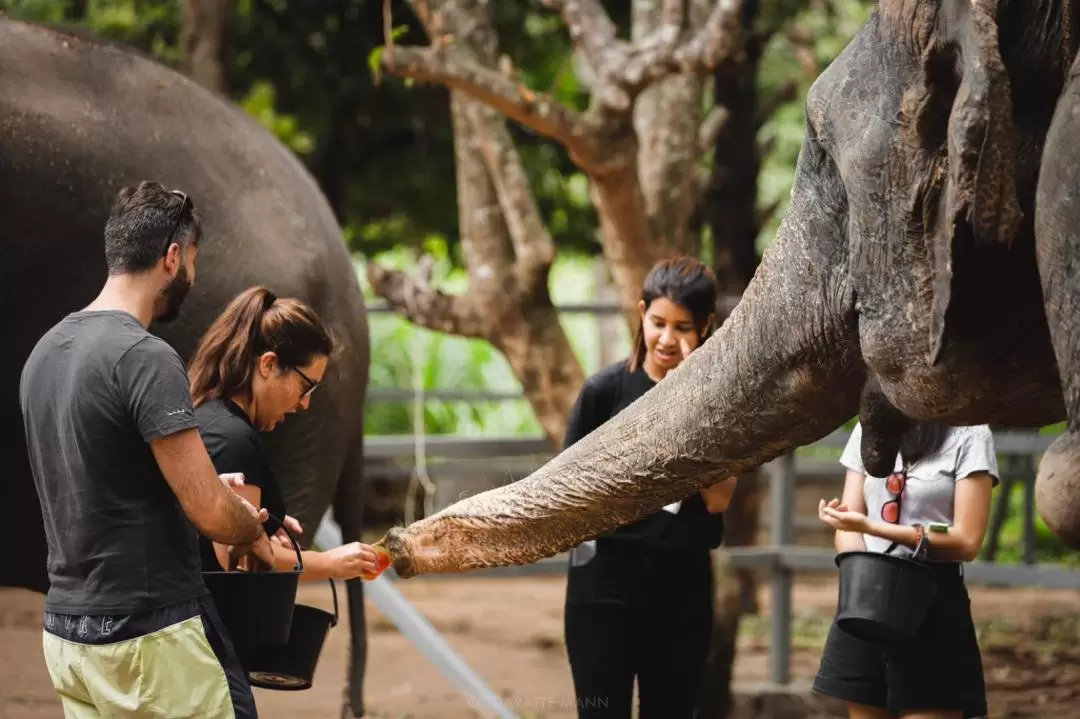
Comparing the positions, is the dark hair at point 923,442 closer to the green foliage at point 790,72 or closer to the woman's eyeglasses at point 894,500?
the woman's eyeglasses at point 894,500

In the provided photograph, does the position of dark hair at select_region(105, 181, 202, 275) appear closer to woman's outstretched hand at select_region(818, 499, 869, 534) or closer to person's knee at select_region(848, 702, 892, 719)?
woman's outstretched hand at select_region(818, 499, 869, 534)

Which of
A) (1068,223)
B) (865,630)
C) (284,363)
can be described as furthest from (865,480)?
(1068,223)

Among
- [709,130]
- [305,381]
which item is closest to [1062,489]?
[305,381]

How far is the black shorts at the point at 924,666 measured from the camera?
380cm

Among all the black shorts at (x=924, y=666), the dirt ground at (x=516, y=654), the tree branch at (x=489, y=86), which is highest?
the tree branch at (x=489, y=86)

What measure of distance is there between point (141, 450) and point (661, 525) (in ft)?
5.27

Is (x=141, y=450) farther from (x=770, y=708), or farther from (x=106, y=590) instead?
(x=770, y=708)

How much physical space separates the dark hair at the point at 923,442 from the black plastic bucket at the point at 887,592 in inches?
10.1

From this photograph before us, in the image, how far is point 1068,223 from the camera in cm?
189

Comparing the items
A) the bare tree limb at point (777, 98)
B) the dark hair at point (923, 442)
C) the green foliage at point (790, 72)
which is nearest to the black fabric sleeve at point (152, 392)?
the dark hair at point (923, 442)

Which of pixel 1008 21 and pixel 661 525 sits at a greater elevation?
pixel 1008 21

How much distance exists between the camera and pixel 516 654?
8180 mm

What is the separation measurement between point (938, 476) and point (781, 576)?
3.28 m

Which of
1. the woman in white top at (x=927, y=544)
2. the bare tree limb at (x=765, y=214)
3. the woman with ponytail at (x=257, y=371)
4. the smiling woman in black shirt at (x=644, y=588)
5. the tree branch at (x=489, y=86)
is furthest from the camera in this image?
the bare tree limb at (x=765, y=214)
